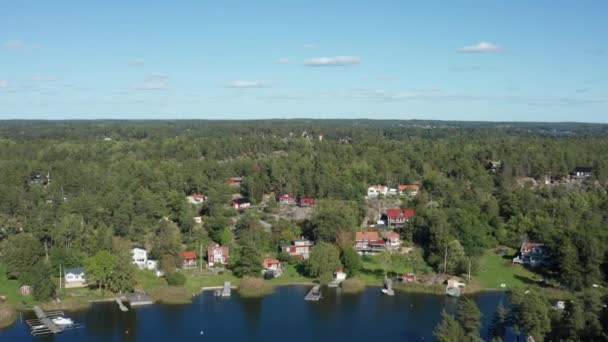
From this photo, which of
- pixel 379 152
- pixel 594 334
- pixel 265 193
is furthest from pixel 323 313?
pixel 379 152

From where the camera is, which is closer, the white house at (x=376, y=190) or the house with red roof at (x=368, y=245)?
the house with red roof at (x=368, y=245)

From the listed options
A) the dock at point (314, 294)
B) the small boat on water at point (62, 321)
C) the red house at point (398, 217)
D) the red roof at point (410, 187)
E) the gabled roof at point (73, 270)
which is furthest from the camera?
the red roof at point (410, 187)

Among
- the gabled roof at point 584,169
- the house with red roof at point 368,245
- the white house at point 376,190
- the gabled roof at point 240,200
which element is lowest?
the house with red roof at point 368,245

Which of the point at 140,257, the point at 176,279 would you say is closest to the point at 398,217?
the point at 176,279

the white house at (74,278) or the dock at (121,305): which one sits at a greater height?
the white house at (74,278)

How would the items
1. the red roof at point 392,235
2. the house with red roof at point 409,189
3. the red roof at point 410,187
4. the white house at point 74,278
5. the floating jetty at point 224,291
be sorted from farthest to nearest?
the red roof at point 410,187 < the house with red roof at point 409,189 < the red roof at point 392,235 < the white house at point 74,278 < the floating jetty at point 224,291

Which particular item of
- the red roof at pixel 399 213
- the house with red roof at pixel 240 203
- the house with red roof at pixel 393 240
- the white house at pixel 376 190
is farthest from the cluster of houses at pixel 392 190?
the house with red roof at pixel 393 240

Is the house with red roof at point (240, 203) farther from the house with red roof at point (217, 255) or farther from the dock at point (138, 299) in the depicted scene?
the dock at point (138, 299)

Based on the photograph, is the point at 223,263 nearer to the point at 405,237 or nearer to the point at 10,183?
the point at 405,237
